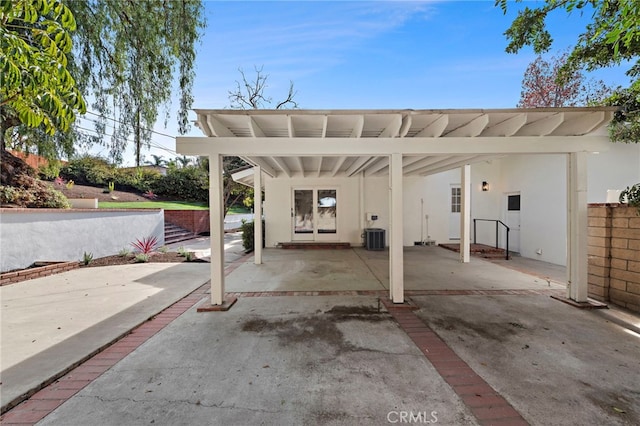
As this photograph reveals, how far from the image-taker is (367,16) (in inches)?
299

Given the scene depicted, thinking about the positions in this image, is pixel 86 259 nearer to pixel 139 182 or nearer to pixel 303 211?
Result: pixel 303 211

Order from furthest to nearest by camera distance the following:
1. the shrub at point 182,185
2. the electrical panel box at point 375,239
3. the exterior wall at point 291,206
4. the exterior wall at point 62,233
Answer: the shrub at point 182,185 → the exterior wall at point 291,206 → the electrical panel box at point 375,239 → the exterior wall at point 62,233

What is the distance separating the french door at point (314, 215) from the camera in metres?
10.1

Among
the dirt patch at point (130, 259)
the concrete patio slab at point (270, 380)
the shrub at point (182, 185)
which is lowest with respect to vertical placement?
the concrete patio slab at point (270, 380)

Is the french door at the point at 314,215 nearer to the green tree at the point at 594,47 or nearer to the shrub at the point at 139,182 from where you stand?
the green tree at the point at 594,47

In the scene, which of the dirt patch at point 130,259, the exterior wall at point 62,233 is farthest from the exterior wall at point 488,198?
the exterior wall at point 62,233

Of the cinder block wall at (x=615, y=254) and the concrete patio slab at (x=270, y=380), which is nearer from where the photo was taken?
the concrete patio slab at (x=270, y=380)

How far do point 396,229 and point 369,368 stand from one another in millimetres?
2280

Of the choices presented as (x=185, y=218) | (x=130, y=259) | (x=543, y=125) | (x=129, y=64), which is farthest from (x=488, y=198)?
(x=185, y=218)

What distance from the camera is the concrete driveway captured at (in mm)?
1943

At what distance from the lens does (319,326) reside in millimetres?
3398

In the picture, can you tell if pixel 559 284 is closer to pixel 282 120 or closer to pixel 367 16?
pixel 282 120

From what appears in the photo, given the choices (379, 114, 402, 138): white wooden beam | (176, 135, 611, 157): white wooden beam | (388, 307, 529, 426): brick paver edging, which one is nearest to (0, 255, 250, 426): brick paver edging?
(176, 135, 611, 157): white wooden beam

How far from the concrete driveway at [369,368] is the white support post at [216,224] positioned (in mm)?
372
